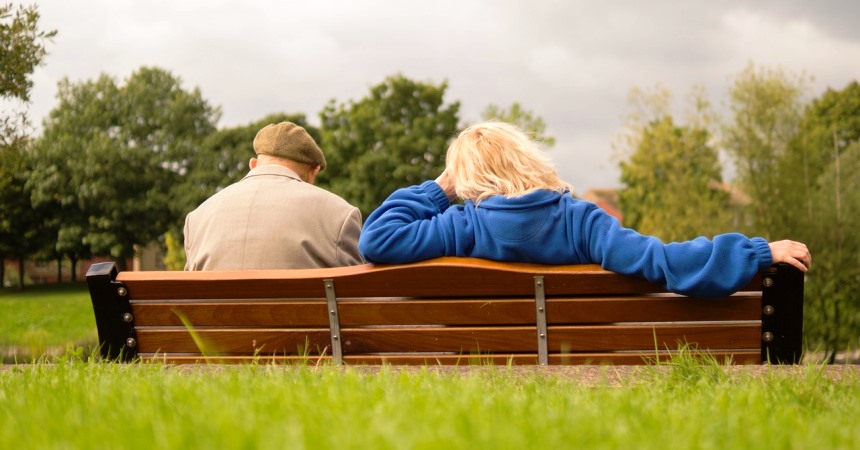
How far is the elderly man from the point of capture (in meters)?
5.41

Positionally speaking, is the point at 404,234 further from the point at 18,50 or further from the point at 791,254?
the point at 18,50

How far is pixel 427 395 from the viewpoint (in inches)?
120

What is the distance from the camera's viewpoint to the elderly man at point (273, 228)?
541cm

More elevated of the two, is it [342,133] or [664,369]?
[342,133]

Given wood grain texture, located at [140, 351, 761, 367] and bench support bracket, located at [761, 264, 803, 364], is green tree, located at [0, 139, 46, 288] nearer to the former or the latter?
wood grain texture, located at [140, 351, 761, 367]

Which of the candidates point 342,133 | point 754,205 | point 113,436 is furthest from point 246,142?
point 113,436

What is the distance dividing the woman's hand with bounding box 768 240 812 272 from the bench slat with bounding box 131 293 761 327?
23 centimetres

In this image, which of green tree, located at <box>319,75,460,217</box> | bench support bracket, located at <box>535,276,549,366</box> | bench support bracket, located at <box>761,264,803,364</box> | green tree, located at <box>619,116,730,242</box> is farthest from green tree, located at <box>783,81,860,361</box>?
bench support bracket, located at <box>535,276,549,366</box>

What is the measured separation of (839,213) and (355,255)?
29929 mm

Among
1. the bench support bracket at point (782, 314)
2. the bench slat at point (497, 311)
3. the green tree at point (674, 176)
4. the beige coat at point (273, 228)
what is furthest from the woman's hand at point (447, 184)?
the green tree at point (674, 176)

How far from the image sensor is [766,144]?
1369 inches

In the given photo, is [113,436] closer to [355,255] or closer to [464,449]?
[464,449]

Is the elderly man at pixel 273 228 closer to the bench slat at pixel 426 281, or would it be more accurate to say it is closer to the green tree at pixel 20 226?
the bench slat at pixel 426 281

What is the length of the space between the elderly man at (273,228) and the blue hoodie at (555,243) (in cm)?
96
